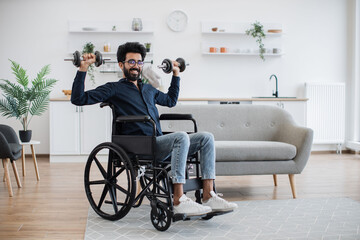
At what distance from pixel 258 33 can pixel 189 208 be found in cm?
419

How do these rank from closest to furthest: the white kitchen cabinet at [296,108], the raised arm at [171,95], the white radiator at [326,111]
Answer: the raised arm at [171,95] → the white kitchen cabinet at [296,108] → the white radiator at [326,111]

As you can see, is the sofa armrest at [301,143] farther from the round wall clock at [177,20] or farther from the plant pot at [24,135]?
the round wall clock at [177,20]

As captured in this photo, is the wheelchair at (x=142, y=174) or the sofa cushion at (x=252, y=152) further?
the sofa cushion at (x=252, y=152)

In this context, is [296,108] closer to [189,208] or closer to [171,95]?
[171,95]

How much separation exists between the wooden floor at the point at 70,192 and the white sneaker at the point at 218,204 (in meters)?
0.74

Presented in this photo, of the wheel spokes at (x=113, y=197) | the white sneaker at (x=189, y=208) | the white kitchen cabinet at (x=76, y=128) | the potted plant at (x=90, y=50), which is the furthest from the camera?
the potted plant at (x=90, y=50)

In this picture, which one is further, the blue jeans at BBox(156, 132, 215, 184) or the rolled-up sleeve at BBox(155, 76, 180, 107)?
the rolled-up sleeve at BBox(155, 76, 180, 107)

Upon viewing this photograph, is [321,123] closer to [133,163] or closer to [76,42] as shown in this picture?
[76,42]

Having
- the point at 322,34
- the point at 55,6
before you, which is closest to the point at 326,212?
the point at 322,34

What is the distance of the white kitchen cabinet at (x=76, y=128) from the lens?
5188 mm

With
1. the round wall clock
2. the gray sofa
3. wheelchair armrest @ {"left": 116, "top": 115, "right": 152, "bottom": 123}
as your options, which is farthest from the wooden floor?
the round wall clock

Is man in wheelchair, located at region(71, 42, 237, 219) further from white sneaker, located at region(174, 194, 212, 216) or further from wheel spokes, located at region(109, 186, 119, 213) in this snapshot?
wheel spokes, located at region(109, 186, 119, 213)

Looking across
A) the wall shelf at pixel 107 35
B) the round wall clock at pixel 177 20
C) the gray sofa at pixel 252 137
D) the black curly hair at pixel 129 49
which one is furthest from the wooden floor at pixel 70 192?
the round wall clock at pixel 177 20

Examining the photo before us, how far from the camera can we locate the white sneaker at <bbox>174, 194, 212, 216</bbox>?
219 cm
